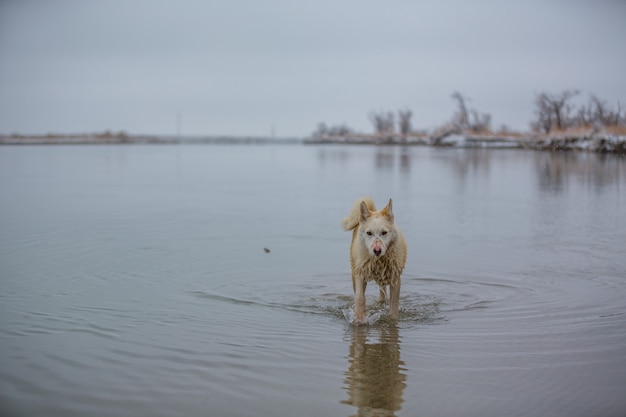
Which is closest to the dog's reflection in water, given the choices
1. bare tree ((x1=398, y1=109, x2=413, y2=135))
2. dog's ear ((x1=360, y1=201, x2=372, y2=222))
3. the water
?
the water

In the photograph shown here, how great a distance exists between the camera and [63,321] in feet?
24.4

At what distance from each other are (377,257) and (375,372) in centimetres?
182

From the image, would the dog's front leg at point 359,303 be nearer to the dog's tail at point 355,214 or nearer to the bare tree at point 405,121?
the dog's tail at point 355,214

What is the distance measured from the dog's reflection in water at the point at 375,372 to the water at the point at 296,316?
22mm

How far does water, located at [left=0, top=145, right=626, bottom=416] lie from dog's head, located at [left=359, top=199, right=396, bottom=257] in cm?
90

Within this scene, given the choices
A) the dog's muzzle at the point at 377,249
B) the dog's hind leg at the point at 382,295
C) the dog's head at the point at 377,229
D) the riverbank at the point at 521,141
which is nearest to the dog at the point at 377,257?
the dog's head at the point at 377,229

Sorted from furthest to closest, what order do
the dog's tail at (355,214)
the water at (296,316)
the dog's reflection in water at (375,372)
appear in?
the dog's tail at (355,214)
the water at (296,316)
the dog's reflection in water at (375,372)

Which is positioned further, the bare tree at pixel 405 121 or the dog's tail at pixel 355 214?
the bare tree at pixel 405 121

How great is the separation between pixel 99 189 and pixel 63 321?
16.4 meters

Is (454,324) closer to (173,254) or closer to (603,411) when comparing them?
(603,411)

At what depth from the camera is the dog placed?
7.63 meters

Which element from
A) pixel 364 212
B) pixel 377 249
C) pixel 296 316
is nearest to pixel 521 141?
pixel 364 212

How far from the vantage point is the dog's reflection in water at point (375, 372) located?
17.4 ft

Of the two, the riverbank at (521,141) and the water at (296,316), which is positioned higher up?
the riverbank at (521,141)
